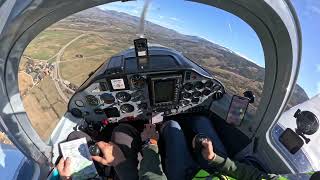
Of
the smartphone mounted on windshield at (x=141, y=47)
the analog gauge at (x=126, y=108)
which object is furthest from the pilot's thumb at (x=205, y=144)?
the analog gauge at (x=126, y=108)

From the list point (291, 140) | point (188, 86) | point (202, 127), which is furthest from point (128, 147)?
point (291, 140)

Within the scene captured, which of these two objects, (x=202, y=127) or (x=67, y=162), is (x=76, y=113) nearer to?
(x=67, y=162)

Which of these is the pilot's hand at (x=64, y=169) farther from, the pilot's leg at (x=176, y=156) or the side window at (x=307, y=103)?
the side window at (x=307, y=103)

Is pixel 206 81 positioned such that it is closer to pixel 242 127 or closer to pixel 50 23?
pixel 242 127

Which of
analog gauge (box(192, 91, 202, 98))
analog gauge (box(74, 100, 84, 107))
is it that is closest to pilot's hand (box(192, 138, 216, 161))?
analog gauge (box(192, 91, 202, 98))

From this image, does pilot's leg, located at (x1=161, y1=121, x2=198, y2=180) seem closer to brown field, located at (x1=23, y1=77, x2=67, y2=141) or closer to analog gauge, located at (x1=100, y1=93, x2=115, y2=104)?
analog gauge, located at (x1=100, y1=93, x2=115, y2=104)

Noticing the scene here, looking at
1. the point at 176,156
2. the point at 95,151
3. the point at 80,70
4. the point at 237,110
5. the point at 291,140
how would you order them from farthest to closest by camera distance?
the point at 80,70, the point at 237,110, the point at 95,151, the point at 176,156, the point at 291,140
